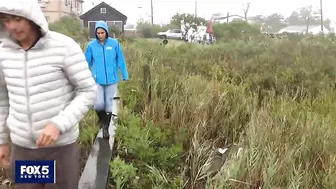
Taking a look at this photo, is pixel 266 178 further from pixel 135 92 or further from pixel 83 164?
pixel 135 92

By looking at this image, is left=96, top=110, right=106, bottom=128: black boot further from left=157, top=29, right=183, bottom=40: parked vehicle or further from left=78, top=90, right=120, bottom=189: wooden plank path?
left=157, top=29, right=183, bottom=40: parked vehicle

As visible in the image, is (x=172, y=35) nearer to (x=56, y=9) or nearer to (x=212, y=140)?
(x=56, y=9)

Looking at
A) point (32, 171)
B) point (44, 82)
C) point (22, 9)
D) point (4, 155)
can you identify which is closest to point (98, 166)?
point (4, 155)

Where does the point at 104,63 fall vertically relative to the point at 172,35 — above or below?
below

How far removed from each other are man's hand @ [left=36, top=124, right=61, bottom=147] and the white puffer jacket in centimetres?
3

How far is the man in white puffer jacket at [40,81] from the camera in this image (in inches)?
82.3

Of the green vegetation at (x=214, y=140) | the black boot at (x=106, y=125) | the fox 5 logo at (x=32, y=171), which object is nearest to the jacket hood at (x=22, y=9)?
the fox 5 logo at (x=32, y=171)

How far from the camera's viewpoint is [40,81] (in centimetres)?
213

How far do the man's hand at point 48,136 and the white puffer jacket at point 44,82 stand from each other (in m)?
0.03

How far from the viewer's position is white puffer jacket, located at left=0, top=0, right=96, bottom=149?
6.98 ft

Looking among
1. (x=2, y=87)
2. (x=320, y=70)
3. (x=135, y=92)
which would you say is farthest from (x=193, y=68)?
(x=2, y=87)

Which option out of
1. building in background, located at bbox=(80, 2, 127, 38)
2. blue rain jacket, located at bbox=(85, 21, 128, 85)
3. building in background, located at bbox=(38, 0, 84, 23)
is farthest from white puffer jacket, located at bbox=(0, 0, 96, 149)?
building in background, located at bbox=(38, 0, 84, 23)

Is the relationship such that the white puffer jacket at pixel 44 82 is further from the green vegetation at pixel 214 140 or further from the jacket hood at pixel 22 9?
the green vegetation at pixel 214 140

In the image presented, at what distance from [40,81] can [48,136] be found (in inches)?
10.8
